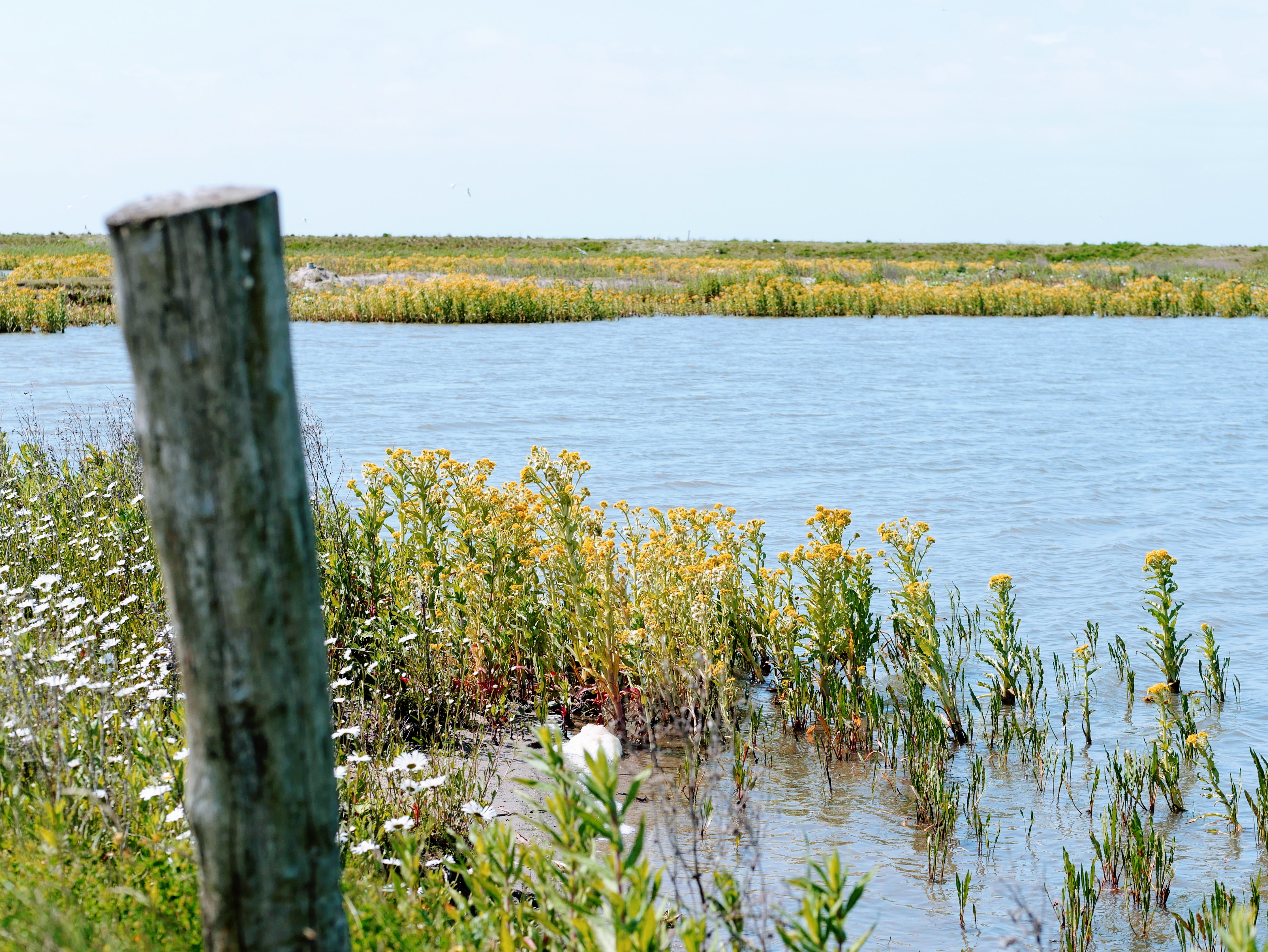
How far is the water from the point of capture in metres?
4.64

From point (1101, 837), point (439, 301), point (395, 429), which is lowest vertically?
point (1101, 837)

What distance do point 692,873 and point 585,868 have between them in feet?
6.46

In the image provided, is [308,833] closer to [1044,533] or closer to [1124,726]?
[1124,726]

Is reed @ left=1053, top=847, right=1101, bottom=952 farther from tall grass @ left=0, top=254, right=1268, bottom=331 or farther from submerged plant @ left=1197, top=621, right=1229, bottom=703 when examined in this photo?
tall grass @ left=0, top=254, right=1268, bottom=331

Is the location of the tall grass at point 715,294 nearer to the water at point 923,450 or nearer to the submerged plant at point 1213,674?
the water at point 923,450

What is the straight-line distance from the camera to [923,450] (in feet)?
43.7

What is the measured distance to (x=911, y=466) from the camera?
1231 cm

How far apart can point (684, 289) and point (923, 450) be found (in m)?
23.8

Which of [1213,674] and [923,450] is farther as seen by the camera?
[923,450]

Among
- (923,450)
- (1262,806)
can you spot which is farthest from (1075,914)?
(923,450)

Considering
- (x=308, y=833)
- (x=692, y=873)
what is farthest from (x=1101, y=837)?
(x=308, y=833)

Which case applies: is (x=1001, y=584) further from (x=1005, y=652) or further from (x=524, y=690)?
(x=524, y=690)

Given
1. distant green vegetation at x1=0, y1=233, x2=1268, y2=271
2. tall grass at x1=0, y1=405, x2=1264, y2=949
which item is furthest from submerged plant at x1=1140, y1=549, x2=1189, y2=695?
distant green vegetation at x1=0, y1=233, x2=1268, y2=271

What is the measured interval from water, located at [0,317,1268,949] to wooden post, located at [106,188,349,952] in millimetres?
2563
